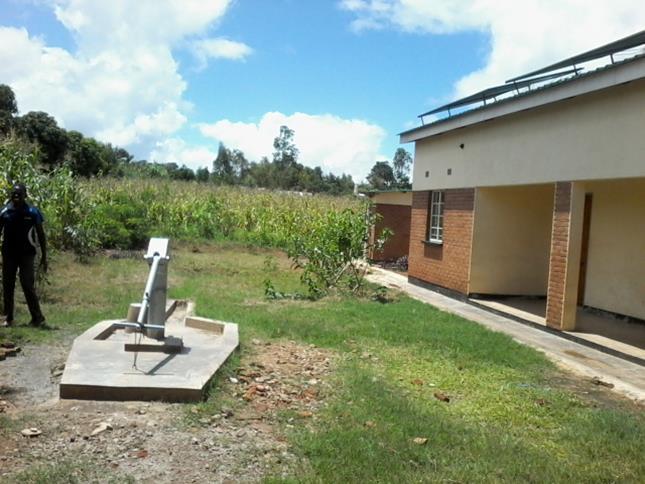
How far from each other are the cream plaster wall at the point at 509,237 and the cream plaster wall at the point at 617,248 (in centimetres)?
129

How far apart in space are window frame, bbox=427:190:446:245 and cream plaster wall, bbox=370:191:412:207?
4794 mm

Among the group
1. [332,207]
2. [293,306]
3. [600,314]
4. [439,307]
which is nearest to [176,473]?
[293,306]

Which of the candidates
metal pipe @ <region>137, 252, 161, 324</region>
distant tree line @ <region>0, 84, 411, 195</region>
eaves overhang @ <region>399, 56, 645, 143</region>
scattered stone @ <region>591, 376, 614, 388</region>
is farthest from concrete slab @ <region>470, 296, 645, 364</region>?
distant tree line @ <region>0, 84, 411, 195</region>

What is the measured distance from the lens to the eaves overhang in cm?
744

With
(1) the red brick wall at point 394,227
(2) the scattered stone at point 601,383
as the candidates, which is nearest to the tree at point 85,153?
(1) the red brick wall at point 394,227

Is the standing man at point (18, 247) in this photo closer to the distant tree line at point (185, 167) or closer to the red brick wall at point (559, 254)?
the red brick wall at point (559, 254)

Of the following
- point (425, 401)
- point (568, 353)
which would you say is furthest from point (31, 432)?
point (568, 353)

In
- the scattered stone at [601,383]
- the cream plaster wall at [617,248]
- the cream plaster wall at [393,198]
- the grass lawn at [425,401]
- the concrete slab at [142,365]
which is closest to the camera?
the grass lawn at [425,401]

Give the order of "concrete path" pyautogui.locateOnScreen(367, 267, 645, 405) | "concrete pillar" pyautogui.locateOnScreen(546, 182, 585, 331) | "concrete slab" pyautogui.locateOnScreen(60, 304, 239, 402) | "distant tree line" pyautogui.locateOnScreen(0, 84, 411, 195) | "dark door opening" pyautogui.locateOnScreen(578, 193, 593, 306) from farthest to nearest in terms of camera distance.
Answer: "distant tree line" pyautogui.locateOnScreen(0, 84, 411, 195) → "dark door opening" pyautogui.locateOnScreen(578, 193, 593, 306) → "concrete pillar" pyautogui.locateOnScreen(546, 182, 585, 331) → "concrete path" pyautogui.locateOnScreen(367, 267, 645, 405) → "concrete slab" pyautogui.locateOnScreen(60, 304, 239, 402)

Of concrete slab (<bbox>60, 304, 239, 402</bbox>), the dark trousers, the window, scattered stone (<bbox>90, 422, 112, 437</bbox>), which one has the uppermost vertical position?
the window

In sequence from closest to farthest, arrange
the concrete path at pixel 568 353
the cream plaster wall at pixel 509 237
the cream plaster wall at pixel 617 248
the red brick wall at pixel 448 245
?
the concrete path at pixel 568 353 < the cream plaster wall at pixel 617 248 < the cream plaster wall at pixel 509 237 < the red brick wall at pixel 448 245

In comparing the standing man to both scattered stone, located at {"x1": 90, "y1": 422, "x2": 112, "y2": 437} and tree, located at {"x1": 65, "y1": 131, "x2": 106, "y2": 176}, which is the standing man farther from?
tree, located at {"x1": 65, "y1": 131, "x2": 106, "y2": 176}

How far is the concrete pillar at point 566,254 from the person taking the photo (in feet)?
29.8

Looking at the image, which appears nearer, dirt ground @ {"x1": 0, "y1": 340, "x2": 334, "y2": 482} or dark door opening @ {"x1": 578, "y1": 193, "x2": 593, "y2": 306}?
dirt ground @ {"x1": 0, "y1": 340, "x2": 334, "y2": 482}
